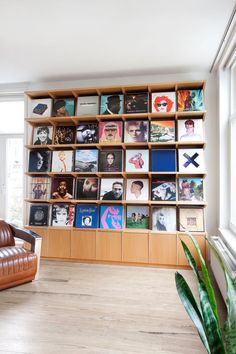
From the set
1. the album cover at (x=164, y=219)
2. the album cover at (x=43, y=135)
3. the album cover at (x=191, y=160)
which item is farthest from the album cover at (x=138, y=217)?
the album cover at (x=43, y=135)

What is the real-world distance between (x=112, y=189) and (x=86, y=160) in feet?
1.91

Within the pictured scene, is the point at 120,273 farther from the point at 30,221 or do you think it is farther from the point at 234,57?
the point at 234,57

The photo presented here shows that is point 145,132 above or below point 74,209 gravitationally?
above

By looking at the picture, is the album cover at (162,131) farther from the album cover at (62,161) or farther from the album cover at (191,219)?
the album cover at (62,161)

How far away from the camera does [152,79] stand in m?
3.81

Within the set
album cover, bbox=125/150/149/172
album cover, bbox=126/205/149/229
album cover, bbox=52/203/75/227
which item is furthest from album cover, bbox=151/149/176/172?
album cover, bbox=52/203/75/227

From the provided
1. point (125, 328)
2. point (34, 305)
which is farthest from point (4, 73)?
point (125, 328)

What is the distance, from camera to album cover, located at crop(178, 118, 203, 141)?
3.54m

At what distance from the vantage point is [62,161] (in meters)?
3.88

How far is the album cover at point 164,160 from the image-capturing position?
356 cm

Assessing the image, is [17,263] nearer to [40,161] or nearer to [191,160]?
[40,161]

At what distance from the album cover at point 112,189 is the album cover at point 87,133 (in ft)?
2.05

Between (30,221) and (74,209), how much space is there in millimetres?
713

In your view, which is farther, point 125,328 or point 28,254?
point 28,254
